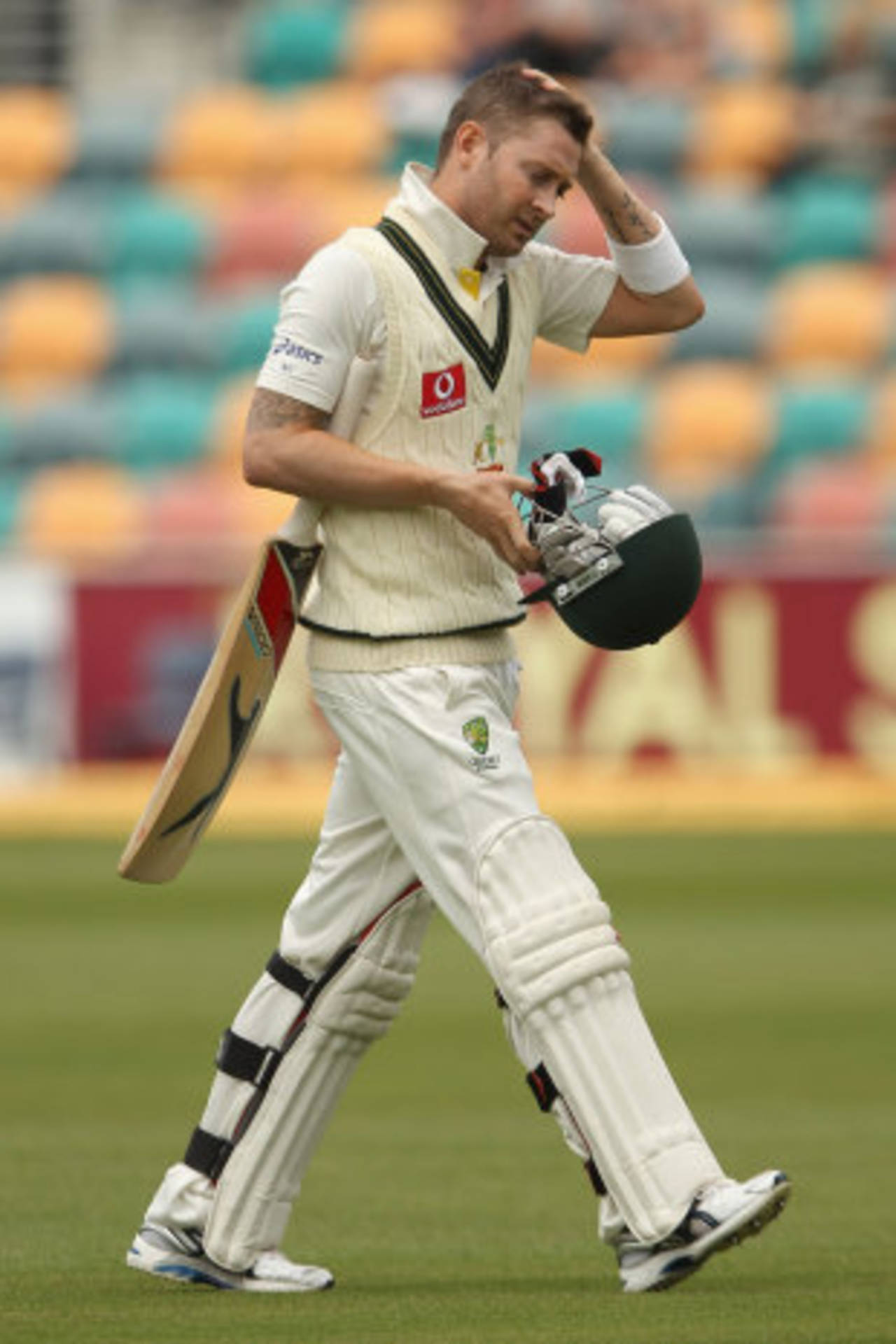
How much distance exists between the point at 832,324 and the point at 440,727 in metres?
15.6

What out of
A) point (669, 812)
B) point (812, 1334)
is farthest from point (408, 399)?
point (669, 812)

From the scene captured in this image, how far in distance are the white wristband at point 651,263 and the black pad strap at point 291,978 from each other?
129cm

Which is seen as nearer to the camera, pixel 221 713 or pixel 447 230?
pixel 447 230

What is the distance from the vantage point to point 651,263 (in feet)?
18.1

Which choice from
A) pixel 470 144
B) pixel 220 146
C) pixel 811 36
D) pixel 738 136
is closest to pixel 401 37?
pixel 220 146

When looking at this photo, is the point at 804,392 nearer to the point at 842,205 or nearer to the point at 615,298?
the point at 842,205

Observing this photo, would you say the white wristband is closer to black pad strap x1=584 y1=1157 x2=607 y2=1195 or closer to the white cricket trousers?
the white cricket trousers

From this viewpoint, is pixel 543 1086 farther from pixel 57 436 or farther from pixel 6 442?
pixel 6 442

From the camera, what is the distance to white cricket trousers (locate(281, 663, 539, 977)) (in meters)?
5.05

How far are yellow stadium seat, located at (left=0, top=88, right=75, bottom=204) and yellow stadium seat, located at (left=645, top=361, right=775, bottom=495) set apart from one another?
4772 mm

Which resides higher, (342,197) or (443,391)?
(342,197)

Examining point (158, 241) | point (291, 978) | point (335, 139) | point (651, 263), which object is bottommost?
point (291, 978)

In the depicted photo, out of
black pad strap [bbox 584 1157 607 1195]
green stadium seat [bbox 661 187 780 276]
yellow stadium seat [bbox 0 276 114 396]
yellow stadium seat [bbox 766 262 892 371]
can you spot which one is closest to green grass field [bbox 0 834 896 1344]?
black pad strap [bbox 584 1157 607 1195]

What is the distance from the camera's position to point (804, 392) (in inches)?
781
